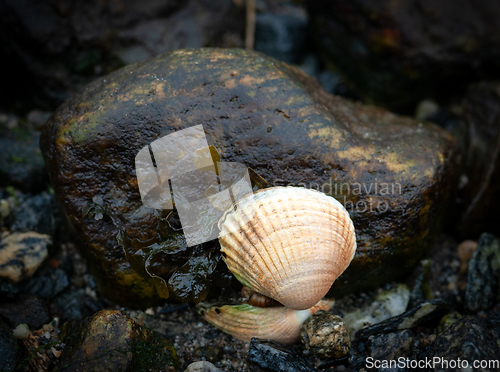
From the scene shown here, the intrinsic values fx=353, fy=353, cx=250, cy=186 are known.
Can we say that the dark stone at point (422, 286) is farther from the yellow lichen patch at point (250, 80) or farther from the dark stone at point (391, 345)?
the yellow lichen patch at point (250, 80)

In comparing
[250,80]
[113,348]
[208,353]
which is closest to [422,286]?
[208,353]

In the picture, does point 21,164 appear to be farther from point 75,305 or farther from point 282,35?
point 282,35

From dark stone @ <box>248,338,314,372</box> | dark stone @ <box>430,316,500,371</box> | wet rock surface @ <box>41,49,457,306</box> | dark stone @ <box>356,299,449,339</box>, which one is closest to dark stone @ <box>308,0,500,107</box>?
wet rock surface @ <box>41,49,457,306</box>

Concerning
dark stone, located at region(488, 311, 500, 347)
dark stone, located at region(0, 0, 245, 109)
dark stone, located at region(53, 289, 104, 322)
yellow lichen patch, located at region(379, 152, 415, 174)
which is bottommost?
dark stone, located at region(53, 289, 104, 322)

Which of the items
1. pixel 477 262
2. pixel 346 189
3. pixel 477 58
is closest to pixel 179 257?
pixel 346 189

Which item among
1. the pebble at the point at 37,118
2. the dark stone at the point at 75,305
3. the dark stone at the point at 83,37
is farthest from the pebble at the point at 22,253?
the dark stone at the point at 83,37

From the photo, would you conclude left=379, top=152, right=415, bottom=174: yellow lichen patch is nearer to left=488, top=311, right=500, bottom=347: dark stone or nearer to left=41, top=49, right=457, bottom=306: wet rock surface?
left=41, top=49, right=457, bottom=306: wet rock surface

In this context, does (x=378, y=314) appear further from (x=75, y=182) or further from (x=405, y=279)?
(x=75, y=182)
